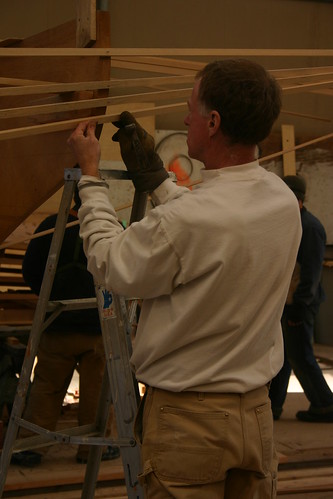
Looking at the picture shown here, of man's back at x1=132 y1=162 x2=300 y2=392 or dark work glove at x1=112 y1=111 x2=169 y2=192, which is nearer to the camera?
man's back at x1=132 y1=162 x2=300 y2=392

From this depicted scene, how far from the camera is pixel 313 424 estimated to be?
5.48 metres

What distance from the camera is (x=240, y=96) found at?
1907 mm

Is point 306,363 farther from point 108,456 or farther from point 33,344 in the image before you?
point 33,344

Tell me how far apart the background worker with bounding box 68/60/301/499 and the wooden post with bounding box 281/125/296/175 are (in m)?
7.56

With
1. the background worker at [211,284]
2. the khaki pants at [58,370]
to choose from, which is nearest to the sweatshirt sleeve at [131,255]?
the background worker at [211,284]

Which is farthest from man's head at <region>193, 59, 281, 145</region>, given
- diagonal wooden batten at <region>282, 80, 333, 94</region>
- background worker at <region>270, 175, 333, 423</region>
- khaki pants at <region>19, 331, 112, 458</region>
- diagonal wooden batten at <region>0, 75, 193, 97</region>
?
background worker at <region>270, 175, 333, 423</region>

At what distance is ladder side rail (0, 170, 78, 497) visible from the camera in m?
2.53

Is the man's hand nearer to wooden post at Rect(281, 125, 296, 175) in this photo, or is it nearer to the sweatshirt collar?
the sweatshirt collar

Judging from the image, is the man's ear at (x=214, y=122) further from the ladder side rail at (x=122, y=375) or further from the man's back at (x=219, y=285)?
the ladder side rail at (x=122, y=375)

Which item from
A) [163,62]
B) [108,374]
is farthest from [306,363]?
[108,374]

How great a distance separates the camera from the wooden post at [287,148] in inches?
375

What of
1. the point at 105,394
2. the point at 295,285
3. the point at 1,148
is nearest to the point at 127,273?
the point at 105,394

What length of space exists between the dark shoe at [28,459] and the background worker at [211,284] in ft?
8.52

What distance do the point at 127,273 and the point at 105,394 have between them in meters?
1.04
